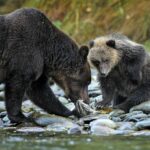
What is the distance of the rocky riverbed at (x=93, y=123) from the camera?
10.7 metres

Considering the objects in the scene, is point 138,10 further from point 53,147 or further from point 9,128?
point 53,147

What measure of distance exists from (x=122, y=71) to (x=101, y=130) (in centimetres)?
236

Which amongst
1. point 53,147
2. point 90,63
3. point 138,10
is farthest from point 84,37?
point 53,147

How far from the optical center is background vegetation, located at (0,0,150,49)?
64.3ft

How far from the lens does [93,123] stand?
1112 centimetres

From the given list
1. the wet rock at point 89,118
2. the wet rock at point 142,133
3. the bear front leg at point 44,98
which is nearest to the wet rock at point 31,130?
the wet rock at point 89,118

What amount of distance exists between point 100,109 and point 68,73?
0.80m

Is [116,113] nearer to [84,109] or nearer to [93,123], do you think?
[84,109]

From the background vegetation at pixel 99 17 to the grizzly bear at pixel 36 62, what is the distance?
612cm

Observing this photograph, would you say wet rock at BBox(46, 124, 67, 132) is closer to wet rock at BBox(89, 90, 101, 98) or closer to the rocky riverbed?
the rocky riverbed

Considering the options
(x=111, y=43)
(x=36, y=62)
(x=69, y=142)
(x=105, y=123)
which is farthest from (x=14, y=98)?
(x=69, y=142)

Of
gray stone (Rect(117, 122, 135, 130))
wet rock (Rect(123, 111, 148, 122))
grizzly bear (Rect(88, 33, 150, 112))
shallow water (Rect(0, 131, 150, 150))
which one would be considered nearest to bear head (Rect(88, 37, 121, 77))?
grizzly bear (Rect(88, 33, 150, 112))

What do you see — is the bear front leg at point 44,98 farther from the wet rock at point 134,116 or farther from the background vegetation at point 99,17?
the background vegetation at point 99,17

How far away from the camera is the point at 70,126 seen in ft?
37.2
